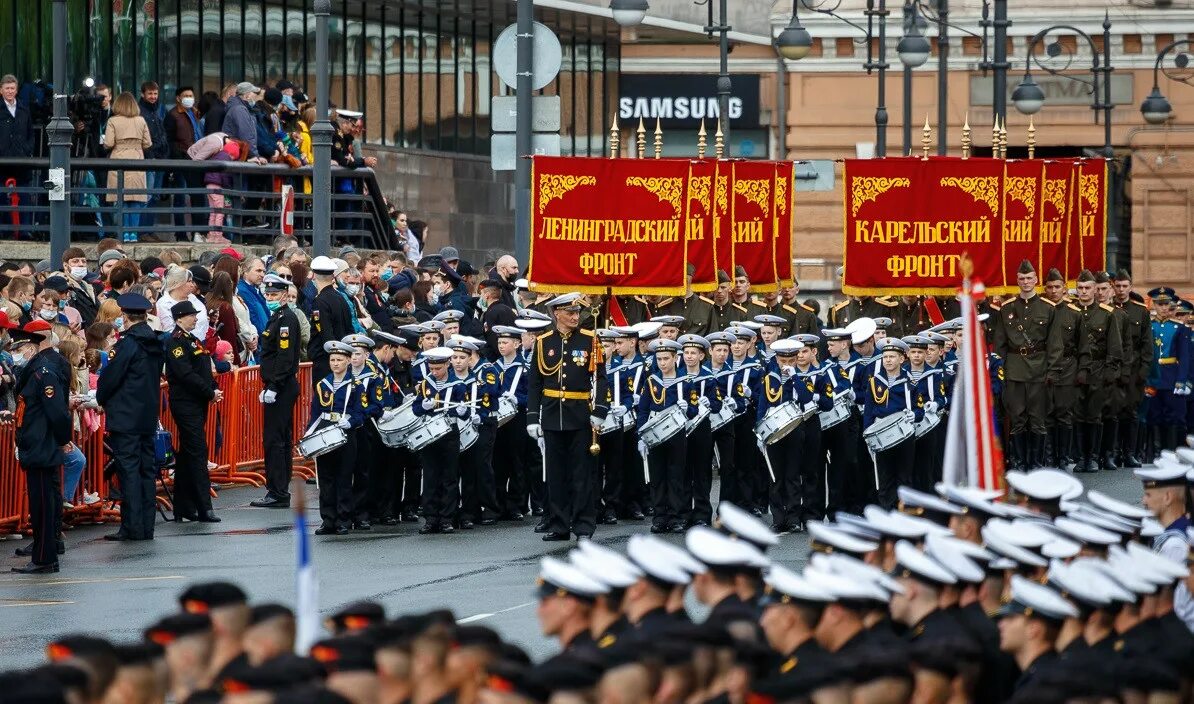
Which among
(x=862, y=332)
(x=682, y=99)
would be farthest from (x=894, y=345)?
(x=682, y=99)

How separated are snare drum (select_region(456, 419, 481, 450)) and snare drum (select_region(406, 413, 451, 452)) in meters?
0.35

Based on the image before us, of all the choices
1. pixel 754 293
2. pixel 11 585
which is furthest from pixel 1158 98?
pixel 11 585

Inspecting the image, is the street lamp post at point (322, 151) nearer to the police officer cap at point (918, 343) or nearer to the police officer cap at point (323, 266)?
the police officer cap at point (323, 266)

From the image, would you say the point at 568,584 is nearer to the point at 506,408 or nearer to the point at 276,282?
the point at 506,408

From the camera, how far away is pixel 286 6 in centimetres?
3816

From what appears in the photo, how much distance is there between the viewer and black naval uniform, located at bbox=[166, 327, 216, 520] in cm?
1870

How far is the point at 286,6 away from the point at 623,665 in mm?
31251

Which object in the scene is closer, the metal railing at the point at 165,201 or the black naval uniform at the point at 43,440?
the black naval uniform at the point at 43,440

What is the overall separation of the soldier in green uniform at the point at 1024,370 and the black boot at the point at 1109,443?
1.56 meters

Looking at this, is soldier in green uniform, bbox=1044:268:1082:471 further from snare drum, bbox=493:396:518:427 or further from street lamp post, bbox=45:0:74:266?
street lamp post, bbox=45:0:74:266

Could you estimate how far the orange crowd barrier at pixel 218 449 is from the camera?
17.7 metres

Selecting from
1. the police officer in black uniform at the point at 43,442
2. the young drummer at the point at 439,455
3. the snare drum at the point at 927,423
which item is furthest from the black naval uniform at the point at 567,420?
the police officer in black uniform at the point at 43,442

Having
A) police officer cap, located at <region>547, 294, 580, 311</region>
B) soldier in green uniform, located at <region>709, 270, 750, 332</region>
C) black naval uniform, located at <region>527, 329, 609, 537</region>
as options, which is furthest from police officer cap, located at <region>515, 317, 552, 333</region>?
soldier in green uniform, located at <region>709, 270, 750, 332</region>

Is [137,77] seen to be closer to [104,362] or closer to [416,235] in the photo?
[416,235]
